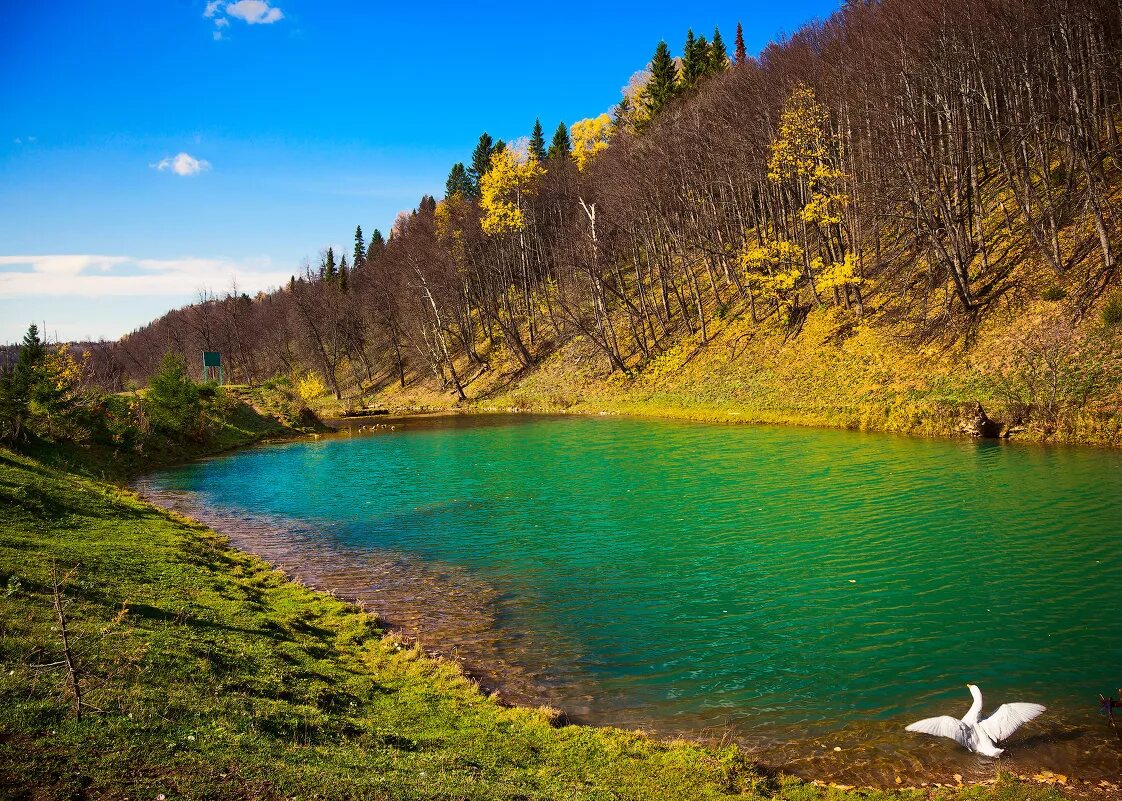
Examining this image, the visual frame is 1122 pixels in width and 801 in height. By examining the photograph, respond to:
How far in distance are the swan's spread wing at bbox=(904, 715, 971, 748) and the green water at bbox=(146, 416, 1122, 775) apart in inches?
7.5

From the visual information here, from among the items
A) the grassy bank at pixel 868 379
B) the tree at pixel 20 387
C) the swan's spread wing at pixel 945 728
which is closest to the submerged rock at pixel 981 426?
the grassy bank at pixel 868 379

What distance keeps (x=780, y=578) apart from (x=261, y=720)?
390 inches

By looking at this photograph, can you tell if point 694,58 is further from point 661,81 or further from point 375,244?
point 375,244

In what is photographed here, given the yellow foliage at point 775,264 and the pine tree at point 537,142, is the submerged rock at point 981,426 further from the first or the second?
the pine tree at point 537,142

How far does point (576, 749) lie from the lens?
7.29m

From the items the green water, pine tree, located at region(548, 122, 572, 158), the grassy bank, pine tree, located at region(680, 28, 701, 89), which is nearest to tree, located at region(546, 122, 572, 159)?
pine tree, located at region(548, 122, 572, 158)

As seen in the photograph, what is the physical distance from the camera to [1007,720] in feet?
23.6

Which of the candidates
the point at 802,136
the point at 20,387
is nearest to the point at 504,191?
the point at 802,136

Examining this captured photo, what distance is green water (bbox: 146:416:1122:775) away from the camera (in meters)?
8.41

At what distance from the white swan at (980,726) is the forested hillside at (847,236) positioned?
69.6ft

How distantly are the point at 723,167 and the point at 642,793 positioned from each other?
169 feet

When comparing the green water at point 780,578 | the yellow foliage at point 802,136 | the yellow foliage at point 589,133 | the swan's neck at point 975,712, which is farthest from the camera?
the yellow foliage at point 589,133

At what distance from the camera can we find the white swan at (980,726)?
281 inches

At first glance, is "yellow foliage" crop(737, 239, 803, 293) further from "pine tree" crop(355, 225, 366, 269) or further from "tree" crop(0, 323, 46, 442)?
"pine tree" crop(355, 225, 366, 269)
